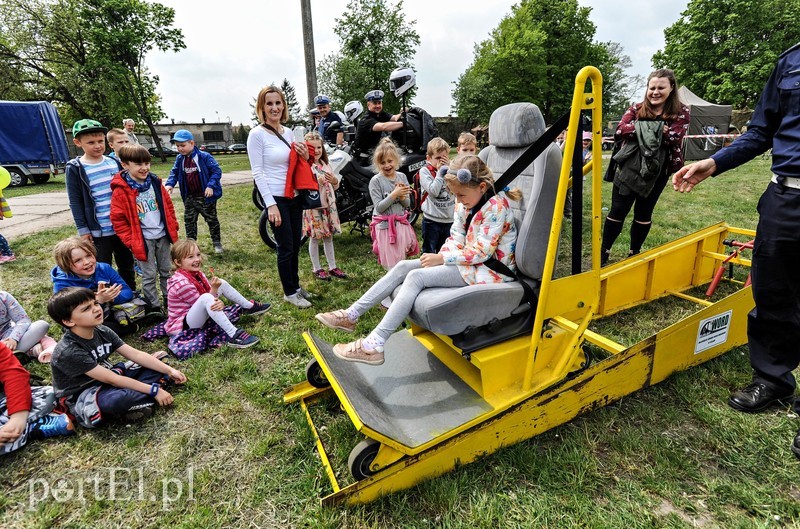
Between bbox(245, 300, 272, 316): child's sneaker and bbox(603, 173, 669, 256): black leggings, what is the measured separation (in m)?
3.93

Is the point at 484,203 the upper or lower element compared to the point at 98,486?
upper

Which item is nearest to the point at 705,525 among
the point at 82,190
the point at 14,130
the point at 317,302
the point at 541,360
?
the point at 541,360

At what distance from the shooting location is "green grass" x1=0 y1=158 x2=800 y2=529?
2.04 metres

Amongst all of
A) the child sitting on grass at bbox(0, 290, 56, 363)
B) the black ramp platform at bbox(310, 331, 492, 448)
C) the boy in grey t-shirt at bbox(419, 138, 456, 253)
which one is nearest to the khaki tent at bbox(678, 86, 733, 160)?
the boy in grey t-shirt at bbox(419, 138, 456, 253)

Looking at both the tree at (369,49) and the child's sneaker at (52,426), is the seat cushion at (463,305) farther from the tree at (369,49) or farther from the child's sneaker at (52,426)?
the tree at (369,49)

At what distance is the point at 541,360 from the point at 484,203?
3.45ft

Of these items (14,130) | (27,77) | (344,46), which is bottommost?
(14,130)

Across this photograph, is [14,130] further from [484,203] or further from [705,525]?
[705,525]

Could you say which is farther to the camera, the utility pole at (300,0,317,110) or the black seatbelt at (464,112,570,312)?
the utility pole at (300,0,317,110)

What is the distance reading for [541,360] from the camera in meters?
2.61

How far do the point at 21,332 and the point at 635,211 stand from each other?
6.24m

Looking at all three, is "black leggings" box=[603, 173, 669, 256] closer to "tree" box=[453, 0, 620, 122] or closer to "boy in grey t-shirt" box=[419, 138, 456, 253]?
"boy in grey t-shirt" box=[419, 138, 456, 253]

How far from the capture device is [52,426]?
104 inches

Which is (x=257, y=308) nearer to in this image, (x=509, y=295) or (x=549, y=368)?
(x=509, y=295)
